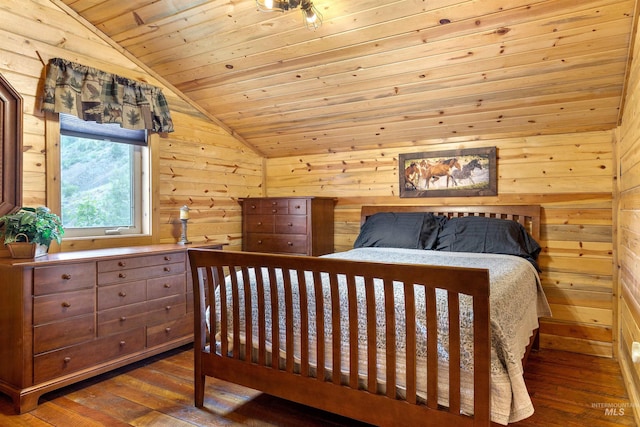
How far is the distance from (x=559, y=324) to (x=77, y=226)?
153 inches

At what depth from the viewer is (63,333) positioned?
2.34 m

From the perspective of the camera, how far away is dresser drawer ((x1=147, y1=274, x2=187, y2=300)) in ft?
9.34

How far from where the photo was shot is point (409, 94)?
3.16 m

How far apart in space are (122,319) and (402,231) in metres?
2.28

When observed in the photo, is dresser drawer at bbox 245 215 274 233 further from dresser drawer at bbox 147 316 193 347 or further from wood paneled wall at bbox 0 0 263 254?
dresser drawer at bbox 147 316 193 347

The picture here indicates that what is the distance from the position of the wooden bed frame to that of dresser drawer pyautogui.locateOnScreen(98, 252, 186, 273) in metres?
0.76

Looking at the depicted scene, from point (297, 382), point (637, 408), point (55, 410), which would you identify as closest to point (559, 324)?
point (637, 408)

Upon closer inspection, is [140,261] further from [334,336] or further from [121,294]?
[334,336]

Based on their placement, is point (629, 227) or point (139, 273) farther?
point (139, 273)

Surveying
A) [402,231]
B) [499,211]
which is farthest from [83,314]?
[499,211]

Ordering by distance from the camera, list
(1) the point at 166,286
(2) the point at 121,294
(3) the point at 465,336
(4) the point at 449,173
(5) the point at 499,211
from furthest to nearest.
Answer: (4) the point at 449,173 < (5) the point at 499,211 < (1) the point at 166,286 < (2) the point at 121,294 < (3) the point at 465,336

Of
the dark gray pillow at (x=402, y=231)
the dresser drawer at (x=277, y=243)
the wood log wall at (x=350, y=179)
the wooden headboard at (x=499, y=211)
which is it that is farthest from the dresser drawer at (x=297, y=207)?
the wooden headboard at (x=499, y=211)
